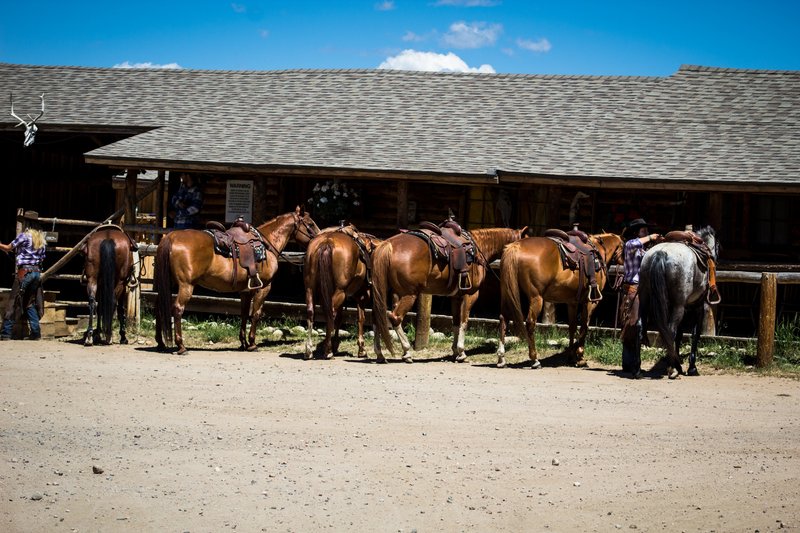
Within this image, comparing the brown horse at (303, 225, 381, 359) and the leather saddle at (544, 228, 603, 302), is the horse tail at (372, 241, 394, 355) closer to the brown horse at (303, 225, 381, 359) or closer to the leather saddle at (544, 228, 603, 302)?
the brown horse at (303, 225, 381, 359)

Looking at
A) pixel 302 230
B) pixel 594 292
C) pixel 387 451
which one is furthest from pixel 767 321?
pixel 387 451

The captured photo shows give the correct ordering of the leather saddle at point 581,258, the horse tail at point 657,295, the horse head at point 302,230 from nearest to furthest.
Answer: the horse tail at point 657,295
the leather saddle at point 581,258
the horse head at point 302,230

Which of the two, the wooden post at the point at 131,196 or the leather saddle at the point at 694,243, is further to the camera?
the wooden post at the point at 131,196

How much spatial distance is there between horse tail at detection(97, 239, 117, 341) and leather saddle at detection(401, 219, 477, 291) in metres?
4.43

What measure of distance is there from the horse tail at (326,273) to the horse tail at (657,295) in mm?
4214

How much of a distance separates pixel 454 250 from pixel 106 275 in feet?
16.9

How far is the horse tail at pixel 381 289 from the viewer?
13781mm

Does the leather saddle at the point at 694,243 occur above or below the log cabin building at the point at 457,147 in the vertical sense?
below

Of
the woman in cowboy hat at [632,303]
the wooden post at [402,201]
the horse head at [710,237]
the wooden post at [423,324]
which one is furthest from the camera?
the wooden post at [402,201]

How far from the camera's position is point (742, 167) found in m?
16.5

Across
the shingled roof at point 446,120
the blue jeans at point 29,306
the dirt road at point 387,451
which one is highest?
the shingled roof at point 446,120

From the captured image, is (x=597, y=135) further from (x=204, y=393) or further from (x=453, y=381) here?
(x=204, y=393)

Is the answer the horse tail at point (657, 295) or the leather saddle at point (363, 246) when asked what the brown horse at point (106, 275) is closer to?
the leather saddle at point (363, 246)

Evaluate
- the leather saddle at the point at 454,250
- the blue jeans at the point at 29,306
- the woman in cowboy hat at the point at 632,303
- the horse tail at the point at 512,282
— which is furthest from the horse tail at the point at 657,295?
the blue jeans at the point at 29,306
